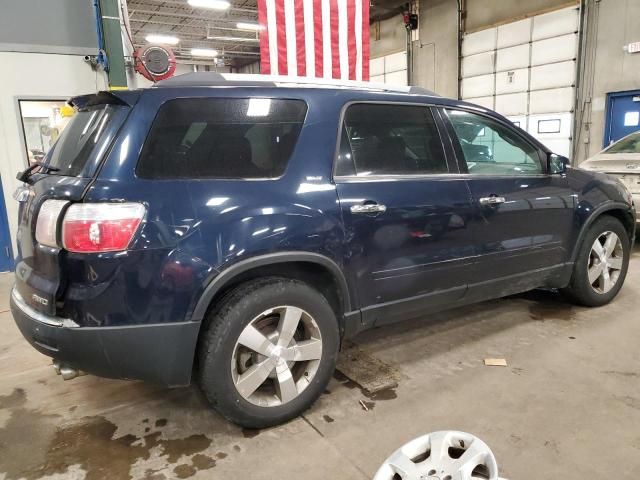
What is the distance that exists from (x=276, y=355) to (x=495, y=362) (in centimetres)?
153

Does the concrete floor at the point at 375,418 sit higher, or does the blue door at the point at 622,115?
the blue door at the point at 622,115

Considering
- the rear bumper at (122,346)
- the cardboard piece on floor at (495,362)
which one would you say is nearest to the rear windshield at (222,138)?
the rear bumper at (122,346)

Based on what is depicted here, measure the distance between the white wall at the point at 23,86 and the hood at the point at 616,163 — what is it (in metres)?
6.09

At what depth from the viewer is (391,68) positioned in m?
15.1

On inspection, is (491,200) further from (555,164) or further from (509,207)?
(555,164)

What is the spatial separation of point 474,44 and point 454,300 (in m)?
11.5

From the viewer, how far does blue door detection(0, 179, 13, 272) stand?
554 centimetres

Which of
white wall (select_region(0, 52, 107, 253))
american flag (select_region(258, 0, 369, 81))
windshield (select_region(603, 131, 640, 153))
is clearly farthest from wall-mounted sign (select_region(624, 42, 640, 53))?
white wall (select_region(0, 52, 107, 253))

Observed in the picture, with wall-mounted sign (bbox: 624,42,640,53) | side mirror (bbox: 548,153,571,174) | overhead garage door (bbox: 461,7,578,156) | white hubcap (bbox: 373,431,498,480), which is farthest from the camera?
overhead garage door (bbox: 461,7,578,156)

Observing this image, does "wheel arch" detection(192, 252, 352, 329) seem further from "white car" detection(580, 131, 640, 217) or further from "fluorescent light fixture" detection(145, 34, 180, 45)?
"fluorescent light fixture" detection(145, 34, 180, 45)

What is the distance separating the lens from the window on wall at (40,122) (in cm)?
554

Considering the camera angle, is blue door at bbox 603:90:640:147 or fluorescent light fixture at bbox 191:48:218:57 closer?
blue door at bbox 603:90:640:147

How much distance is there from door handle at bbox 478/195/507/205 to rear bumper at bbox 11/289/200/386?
1873 mm

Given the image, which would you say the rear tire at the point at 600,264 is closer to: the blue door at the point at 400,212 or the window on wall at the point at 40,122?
the blue door at the point at 400,212
